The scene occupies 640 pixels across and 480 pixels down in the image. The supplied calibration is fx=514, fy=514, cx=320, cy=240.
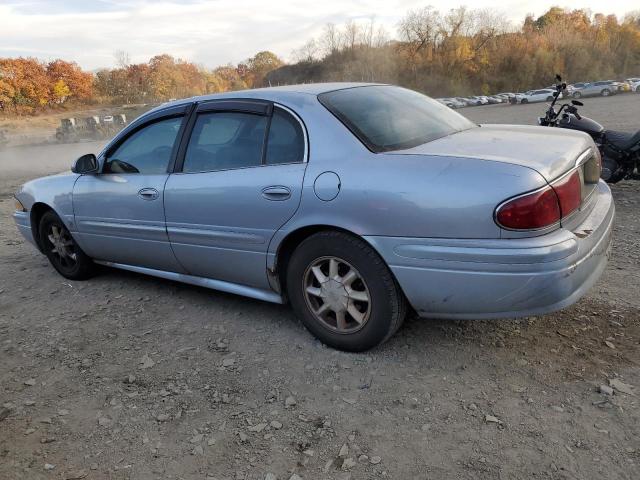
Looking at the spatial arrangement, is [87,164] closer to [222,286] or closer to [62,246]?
[62,246]

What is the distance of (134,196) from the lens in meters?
3.79

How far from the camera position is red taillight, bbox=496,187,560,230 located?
234 cm

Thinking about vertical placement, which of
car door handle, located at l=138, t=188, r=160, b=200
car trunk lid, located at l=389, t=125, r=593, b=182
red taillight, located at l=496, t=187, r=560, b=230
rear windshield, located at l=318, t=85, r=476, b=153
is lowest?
car door handle, located at l=138, t=188, r=160, b=200

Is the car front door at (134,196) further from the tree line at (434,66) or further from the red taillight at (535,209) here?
the tree line at (434,66)

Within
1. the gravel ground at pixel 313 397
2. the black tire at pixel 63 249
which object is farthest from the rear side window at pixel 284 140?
the black tire at pixel 63 249

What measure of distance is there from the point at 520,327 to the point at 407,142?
Result: 1.33 meters

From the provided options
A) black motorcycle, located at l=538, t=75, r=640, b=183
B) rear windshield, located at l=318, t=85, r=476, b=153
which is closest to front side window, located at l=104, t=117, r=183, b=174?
rear windshield, located at l=318, t=85, r=476, b=153

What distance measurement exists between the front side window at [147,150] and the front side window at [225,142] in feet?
0.74

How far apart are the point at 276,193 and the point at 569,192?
5.11 ft

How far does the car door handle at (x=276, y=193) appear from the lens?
2.94 m

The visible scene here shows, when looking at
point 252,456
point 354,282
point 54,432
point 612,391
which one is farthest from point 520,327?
point 54,432

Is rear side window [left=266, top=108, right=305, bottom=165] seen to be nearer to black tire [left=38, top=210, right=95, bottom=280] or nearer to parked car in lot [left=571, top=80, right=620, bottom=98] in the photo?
black tire [left=38, top=210, right=95, bottom=280]

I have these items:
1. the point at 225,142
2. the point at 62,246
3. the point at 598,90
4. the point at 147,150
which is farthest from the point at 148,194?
the point at 598,90

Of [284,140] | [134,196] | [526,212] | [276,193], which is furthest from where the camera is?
[134,196]
